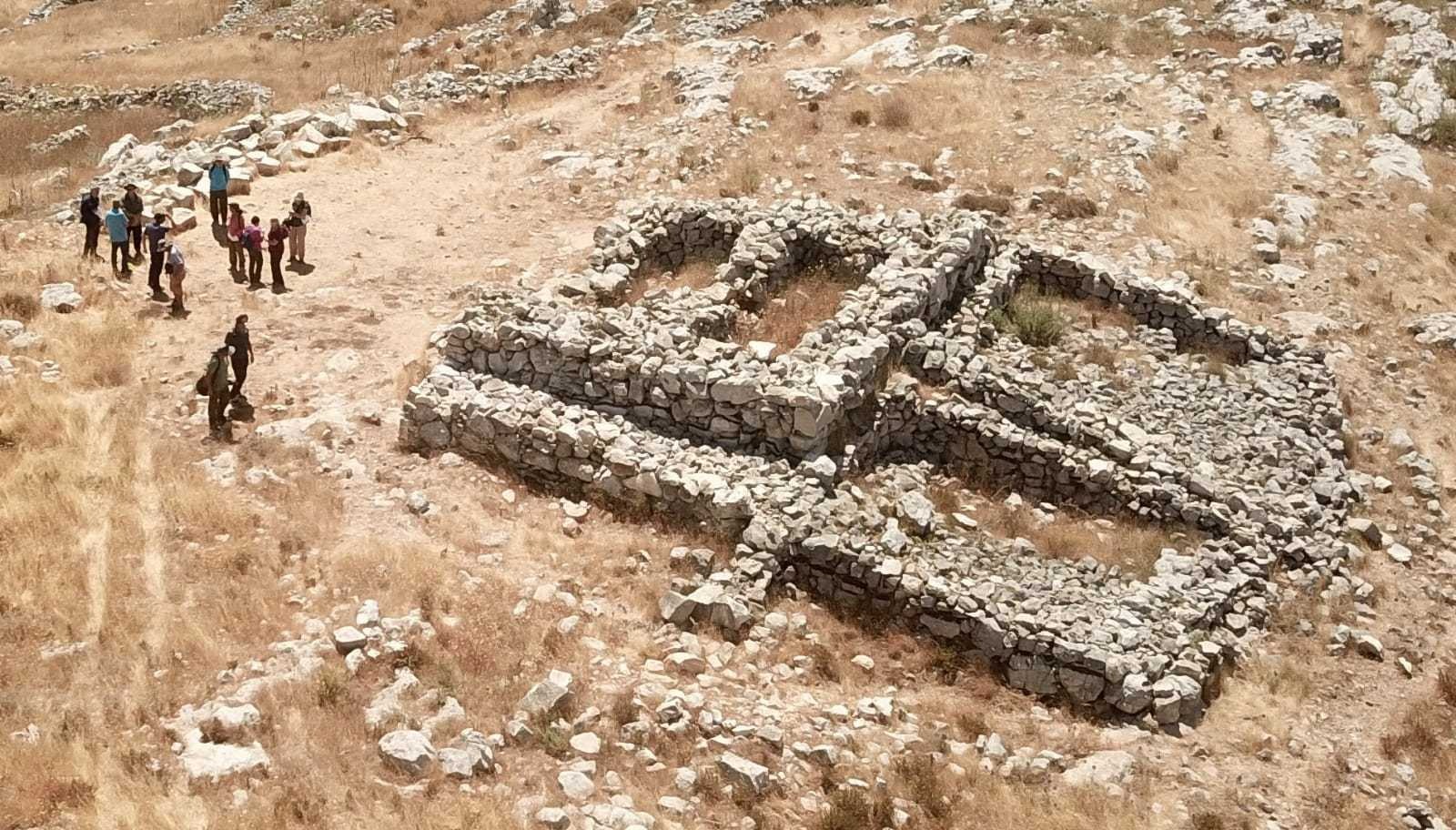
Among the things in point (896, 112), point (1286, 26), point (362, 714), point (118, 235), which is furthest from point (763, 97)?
point (362, 714)

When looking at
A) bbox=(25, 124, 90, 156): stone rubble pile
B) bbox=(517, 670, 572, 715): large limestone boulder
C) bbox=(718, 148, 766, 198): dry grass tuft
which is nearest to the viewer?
bbox=(517, 670, 572, 715): large limestone boulder

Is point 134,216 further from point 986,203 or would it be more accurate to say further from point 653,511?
point 986,203

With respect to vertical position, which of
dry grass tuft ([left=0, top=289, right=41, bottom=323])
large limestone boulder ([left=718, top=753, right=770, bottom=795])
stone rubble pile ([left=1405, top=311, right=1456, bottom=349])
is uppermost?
dry grass tuft ([left=0, top=289, right=41, bottom=323])

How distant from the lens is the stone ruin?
559 inches

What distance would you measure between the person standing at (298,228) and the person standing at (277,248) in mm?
363

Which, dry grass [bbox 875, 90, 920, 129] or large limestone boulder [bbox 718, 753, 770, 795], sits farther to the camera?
dry grass [bbox 875, 90, 920, 129]

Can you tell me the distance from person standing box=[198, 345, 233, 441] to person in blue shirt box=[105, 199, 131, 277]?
601 centimetres

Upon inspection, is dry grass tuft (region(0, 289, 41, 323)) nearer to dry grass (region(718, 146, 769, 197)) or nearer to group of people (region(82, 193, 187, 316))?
group of people (region(82, 193, 187, 316))

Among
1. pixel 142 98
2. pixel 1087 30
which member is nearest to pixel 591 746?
pixel 1087 30

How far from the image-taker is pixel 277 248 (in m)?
21.6

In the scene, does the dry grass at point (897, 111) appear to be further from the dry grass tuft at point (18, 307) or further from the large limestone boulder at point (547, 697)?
the large limestone boulder at point (547, 697)

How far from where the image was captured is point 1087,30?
3419cm

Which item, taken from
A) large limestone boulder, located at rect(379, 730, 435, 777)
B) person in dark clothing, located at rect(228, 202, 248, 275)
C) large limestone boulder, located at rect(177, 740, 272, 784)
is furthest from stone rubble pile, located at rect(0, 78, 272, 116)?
large limestone boulder, located at rect(379, 730, 435, 777)

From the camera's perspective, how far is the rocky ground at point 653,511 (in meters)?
11.5
